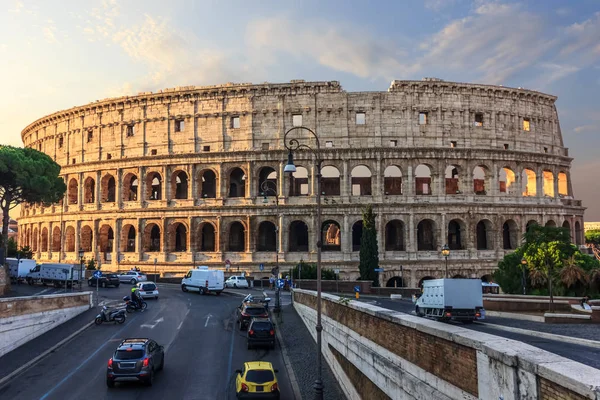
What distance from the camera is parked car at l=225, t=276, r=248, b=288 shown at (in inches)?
1957

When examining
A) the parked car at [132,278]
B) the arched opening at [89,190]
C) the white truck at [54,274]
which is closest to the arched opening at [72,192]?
the arched opening at [89,190]

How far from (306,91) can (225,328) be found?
111 feet

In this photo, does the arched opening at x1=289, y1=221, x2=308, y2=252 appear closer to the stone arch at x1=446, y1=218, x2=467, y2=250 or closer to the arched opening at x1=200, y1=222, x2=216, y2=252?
the arched opening at x1=200, y1=222, x2=216, y2=252

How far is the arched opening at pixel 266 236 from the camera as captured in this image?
58.2 m

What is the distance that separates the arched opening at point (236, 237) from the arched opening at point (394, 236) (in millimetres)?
18204

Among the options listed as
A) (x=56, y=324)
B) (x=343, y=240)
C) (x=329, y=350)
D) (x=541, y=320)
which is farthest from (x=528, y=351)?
(x=343, y=240)

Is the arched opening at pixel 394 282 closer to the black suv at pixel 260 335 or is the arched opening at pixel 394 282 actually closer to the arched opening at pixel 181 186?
the arched opening at pixel 181 186

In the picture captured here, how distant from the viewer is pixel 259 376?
1659 centimetres

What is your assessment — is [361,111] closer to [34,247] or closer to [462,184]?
[462,184]

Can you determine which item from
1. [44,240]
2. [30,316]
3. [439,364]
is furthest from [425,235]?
[44,240]

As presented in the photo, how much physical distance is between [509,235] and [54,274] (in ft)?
170

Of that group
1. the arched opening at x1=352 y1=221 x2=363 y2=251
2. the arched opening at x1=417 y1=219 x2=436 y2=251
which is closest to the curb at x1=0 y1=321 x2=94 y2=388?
the arched opening at x1=352 y1=221 x2=363 y2=251

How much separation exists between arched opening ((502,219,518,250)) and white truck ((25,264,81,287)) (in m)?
48.3

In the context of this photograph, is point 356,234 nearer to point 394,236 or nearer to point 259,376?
point 394,236
